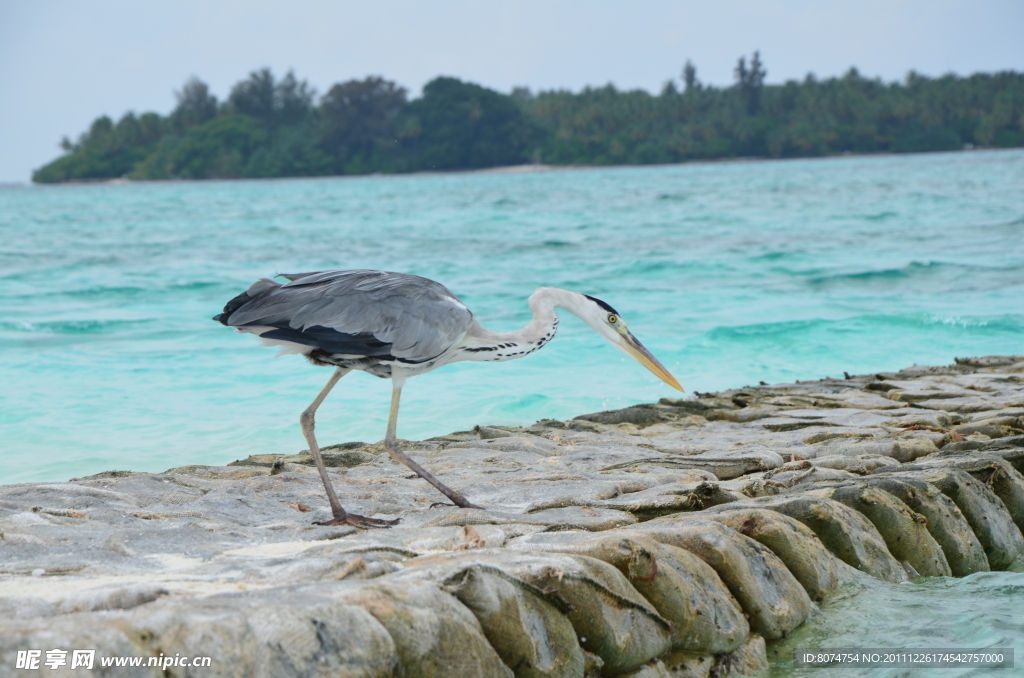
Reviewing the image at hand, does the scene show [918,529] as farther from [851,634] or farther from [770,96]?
[770,96]

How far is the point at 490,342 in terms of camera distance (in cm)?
487

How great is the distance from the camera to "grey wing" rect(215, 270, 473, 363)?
4434mm

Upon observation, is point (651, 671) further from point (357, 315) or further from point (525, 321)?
point (525, 321)

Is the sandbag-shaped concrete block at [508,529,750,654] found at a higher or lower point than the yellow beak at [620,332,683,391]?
lower

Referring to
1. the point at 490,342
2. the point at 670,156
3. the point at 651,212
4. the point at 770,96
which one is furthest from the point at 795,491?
the point at 770,96

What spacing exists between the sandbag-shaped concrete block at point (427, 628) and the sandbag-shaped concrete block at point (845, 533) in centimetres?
166

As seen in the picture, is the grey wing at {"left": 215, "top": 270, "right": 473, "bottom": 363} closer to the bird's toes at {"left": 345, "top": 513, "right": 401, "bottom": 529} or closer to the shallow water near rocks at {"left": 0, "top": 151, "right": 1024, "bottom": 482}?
the bird's toes at {"left": 345, "top": 513, "right": 401, "bottom": 529}

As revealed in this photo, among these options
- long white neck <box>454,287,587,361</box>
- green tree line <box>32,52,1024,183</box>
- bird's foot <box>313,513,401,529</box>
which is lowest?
bird's foot <box>313,513,401,529</box>

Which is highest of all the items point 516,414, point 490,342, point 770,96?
point 770,96

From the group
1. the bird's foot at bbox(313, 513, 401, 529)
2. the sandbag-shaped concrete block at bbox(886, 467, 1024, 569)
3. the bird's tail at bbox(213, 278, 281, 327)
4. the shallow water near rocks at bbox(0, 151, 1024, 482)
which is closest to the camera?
the bird's foot at bbox(313, 513, 401, 529)

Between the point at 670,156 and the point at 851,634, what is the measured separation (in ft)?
332

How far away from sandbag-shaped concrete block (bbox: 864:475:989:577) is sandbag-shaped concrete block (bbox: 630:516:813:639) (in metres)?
0.88

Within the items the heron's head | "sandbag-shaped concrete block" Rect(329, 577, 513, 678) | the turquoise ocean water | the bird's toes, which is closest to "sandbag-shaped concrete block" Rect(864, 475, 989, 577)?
the turquoise ocean water

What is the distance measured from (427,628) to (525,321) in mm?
11650
